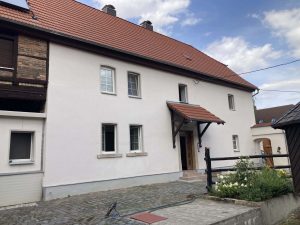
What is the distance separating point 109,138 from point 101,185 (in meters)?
2.02

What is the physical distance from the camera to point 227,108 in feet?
62.4

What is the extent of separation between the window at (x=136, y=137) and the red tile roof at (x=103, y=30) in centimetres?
347

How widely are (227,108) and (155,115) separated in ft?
23.3

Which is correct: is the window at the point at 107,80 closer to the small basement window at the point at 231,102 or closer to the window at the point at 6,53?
the window at the point at 6,53

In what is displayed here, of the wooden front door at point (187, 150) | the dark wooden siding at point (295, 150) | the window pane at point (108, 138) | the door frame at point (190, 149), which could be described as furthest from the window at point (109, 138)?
the dark wooden siding at point (295, 150)

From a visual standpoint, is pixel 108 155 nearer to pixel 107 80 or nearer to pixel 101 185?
pixel 101 185

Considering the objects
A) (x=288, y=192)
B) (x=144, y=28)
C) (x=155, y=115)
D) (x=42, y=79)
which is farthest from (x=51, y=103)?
(x=144, y=28)

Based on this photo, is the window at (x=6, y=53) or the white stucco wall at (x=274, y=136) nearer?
the window at (x=6, y=53)

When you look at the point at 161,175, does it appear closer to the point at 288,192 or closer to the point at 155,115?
the point at 155,115

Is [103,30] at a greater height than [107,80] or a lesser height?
greater

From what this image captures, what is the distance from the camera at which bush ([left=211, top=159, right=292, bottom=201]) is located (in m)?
7.58

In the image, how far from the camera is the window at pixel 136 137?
→ 42.7 ft

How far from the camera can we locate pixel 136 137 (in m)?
13.2

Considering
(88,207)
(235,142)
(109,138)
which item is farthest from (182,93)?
(88,207)
